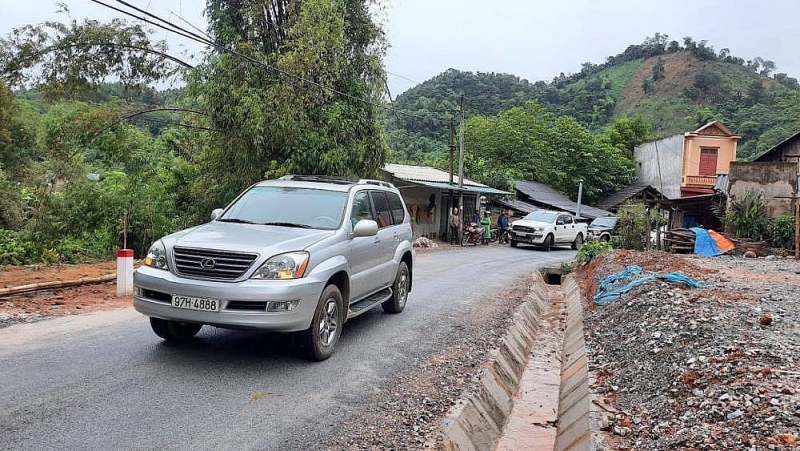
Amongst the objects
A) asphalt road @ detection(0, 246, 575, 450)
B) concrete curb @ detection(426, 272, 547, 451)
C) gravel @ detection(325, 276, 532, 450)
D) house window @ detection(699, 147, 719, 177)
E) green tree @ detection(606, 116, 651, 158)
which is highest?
green tree @ detection(606, 116, 651, 158)

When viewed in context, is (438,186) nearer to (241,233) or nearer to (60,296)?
(60,296)

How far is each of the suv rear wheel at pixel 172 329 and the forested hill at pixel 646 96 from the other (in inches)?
1318

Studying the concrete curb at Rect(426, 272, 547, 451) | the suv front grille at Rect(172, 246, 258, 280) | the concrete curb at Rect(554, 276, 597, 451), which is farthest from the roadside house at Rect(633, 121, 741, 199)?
the suv front grille at Rect(172, 246, 258, 280)

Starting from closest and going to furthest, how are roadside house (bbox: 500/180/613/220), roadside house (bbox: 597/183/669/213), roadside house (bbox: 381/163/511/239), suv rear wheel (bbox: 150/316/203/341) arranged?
suv rear wheel (bbox: 150/316/203/341) < roadside house (bbox: 381/163/511/239) < roadside house (bbox: 500/180/613/220) < roadside house (bbox: 597/183/669/213)

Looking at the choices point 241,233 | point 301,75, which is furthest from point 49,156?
point 241,233

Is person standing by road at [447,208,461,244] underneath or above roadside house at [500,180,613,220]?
underneath

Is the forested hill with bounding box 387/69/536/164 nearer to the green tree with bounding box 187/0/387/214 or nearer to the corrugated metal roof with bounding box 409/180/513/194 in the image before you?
the corrugated metal roof with bounding box 409/180/513/194

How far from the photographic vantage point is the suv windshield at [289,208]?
21.0 ft

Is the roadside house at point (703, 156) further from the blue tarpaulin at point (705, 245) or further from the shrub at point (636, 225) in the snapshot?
the blue tarpaulin at point (705, 245)

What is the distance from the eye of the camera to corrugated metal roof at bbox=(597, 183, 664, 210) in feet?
140

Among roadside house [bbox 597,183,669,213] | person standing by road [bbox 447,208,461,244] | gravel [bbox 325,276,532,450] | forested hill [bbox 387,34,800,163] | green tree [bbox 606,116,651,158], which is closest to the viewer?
gravel [bbox 325,276,532,450]

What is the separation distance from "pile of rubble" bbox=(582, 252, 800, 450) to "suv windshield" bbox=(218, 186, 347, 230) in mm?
3469

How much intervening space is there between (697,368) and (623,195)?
41725mm

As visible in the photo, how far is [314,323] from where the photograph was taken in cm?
558
